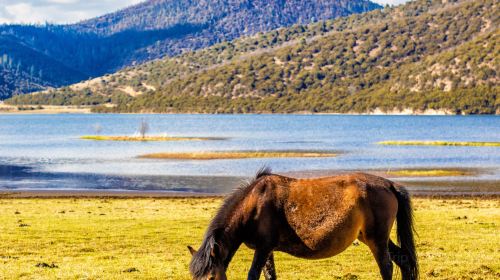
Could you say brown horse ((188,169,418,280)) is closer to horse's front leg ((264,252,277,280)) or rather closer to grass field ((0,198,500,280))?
horse's front leg ((264,252,277,280))

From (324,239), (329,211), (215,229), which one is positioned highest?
(329,211)

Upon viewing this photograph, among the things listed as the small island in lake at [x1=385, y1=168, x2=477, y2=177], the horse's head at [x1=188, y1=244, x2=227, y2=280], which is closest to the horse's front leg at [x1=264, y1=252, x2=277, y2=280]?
the horse's head at [x1=188, y1=244, x2=227, y2=280]

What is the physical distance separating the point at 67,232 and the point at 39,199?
17392 mm

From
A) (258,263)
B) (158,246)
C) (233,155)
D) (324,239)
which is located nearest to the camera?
(258,263)

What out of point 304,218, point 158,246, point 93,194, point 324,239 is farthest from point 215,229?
point 93,194

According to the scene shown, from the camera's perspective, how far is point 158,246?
67.2ft

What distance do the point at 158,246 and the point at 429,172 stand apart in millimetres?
41708

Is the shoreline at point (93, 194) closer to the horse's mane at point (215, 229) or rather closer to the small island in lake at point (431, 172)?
the small island in lake at point (431, 172)

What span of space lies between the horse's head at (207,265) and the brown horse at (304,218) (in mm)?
412

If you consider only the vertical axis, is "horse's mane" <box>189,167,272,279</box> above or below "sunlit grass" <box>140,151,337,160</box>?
above

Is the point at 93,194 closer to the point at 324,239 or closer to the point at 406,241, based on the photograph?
the point at 406,241

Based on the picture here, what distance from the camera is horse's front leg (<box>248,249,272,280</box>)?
37.1 feet

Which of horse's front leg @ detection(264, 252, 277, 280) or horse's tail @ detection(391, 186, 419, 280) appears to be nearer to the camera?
horse's front leg @ detection(264, 252, 277, 280)

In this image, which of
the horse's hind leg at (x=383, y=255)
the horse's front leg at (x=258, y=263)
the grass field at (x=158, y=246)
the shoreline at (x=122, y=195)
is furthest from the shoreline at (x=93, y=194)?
the horse's front leg at (x=258, y=263)
